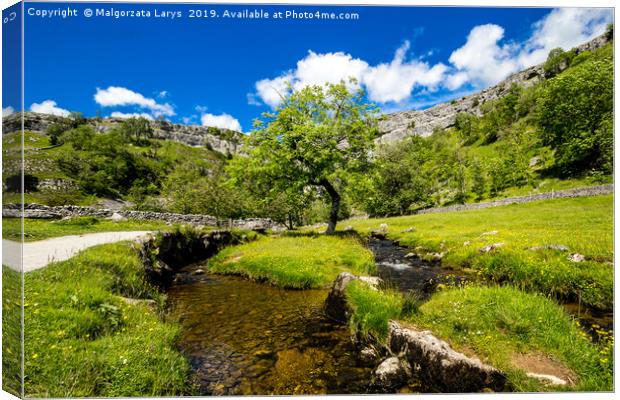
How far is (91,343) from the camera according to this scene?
545 cm

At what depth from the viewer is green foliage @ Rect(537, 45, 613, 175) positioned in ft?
26.8

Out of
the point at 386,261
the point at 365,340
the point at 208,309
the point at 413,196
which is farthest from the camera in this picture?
the point at 413,196

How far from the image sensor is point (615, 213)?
6.64 m

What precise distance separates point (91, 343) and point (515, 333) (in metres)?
7.79

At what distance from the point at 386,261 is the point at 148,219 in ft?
79.7

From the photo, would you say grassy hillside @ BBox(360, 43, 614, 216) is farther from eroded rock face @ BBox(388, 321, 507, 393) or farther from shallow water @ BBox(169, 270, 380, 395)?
shallow water @ BBox(169, 270, 380, 395)

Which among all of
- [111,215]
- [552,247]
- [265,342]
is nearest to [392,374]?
[265,342]

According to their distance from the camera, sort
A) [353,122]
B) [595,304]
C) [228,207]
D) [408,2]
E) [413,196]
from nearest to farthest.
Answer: [408,2], [595,304], [353,122], [228,207], [413,196]

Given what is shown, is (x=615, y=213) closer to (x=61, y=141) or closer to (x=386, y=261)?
(x=386, y=261)

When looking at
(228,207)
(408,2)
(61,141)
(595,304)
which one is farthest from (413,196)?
(61,141)

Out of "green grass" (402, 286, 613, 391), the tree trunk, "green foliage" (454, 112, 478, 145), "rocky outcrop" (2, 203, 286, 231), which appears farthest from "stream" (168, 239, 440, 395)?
"green foliage" (454, 112, 478, 145)

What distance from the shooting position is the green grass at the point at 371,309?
7.91 metres

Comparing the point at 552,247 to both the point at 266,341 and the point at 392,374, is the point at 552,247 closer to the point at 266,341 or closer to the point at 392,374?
the point at 392,374

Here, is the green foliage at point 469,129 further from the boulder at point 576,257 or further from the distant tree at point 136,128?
the distant tree at point 136,128
